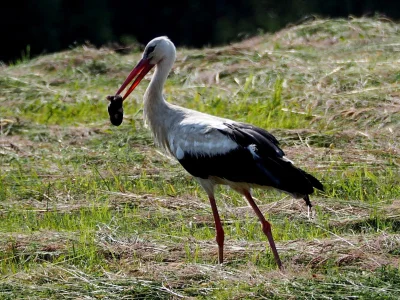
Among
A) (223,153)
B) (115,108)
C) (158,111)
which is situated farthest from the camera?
(115,108)

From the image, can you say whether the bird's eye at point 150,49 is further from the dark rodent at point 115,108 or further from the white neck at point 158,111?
the dark rodent at point 115,108

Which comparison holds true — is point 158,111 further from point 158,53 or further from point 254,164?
point 254,164

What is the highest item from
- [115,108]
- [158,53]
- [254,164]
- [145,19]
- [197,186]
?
[158,53]

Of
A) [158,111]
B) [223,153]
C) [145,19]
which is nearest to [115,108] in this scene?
[158,111]

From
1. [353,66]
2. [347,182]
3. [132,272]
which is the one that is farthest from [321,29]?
[132,272]

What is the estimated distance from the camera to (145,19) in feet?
87.2

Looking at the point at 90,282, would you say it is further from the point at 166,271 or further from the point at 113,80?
the point at 113,80

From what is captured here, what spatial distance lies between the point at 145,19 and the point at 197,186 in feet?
62.4

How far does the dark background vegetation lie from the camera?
23938 millimetres

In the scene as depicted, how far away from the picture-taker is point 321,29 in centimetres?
1330

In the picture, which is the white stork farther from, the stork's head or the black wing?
the stork's head

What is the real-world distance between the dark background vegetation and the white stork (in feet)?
52.9

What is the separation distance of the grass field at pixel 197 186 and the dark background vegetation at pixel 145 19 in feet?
35.5

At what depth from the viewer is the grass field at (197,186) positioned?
5.63 m
